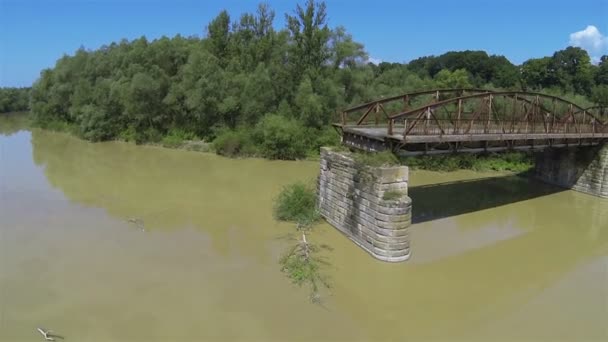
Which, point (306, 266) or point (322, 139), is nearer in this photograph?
point (306, 266)

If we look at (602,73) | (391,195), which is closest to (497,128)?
(391,195)

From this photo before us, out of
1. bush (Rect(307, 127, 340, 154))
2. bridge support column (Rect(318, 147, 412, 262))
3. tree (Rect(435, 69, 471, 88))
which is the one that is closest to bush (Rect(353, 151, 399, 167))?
bridge support column (Rect(318, 147, 412, 262))

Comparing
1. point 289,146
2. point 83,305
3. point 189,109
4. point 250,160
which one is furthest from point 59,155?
point 83,305

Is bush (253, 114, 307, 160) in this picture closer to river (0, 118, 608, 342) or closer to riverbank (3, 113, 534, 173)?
riverbank (3, 113, 534, 173)

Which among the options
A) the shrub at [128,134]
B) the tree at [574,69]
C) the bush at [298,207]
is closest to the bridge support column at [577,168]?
the bush at [298,207]

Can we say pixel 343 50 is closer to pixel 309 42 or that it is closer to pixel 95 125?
pixel 309 42

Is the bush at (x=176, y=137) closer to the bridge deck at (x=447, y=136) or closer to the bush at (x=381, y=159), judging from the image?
the bridge deck at (x=447, y=136)
